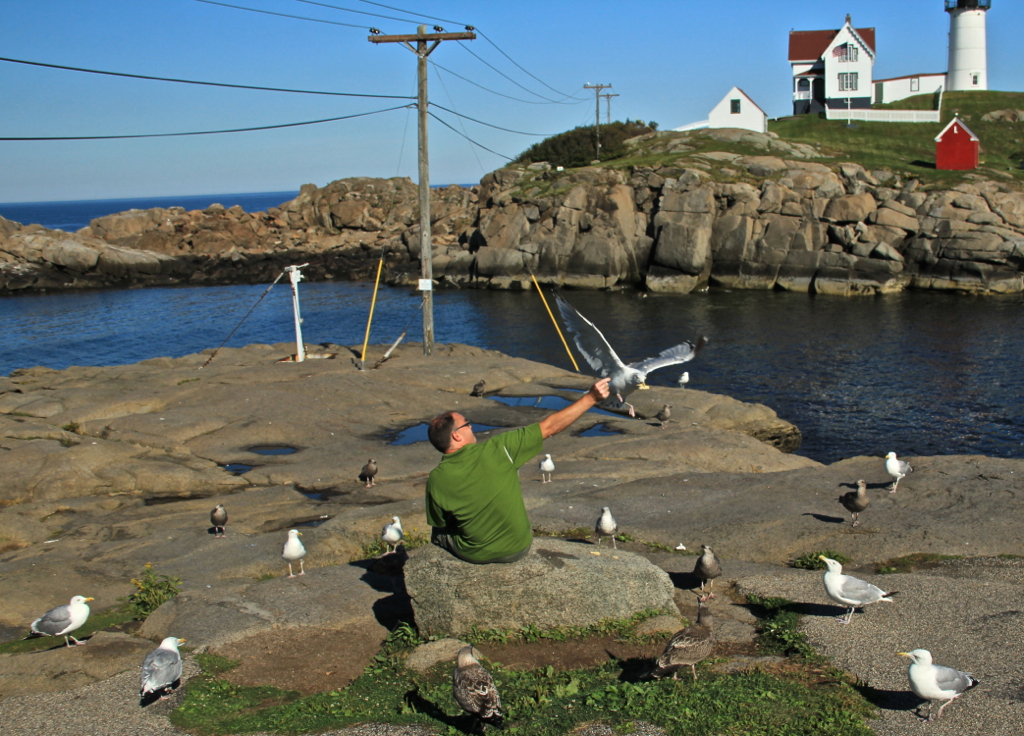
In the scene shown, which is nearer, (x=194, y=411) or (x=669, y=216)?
(x=194, y=411)

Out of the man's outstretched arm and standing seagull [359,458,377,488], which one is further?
standing seagull [359,458,377,488]

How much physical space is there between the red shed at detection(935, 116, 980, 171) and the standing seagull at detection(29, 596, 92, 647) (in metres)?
80.1

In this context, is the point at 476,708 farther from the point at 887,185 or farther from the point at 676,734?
the point at 887,185

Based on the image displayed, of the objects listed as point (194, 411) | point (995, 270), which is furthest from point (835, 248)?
point (194, 411)

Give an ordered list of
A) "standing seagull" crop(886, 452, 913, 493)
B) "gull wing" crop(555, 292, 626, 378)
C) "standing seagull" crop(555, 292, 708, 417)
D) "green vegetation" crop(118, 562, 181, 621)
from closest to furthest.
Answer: "standing seagull" crop(555, 292, 708, 417) → "gull wing" crop(555, 292, 626, 378) → "green vegetation" crop(118, 562, 181, 621) → "standing seagull" crop(886, 452, 913, 493)

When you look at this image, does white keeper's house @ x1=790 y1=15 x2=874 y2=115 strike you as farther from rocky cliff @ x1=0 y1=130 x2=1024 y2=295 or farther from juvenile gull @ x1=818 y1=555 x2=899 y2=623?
juvenile gull @ x1=818 y1=555 x2=899 y2=623

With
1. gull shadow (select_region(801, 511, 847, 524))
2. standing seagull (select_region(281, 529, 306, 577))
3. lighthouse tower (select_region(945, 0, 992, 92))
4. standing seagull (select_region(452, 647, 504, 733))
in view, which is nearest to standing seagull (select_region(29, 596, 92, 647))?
standing seagull (select_region(281, 529, 306, 577))

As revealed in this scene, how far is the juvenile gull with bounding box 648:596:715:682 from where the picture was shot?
7676 mm

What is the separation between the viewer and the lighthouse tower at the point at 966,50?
97.8 meters

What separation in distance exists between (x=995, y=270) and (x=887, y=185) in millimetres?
15600

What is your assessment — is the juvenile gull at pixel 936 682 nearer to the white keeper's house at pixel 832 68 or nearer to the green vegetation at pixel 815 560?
the green vegetation at pixel 815 560

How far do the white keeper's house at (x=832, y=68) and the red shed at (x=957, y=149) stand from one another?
80.7ft

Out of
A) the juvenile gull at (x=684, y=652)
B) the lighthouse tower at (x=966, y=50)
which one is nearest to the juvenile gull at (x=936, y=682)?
the juvenile gull at (x=684, y=652)

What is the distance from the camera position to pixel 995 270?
5734 centimetres
